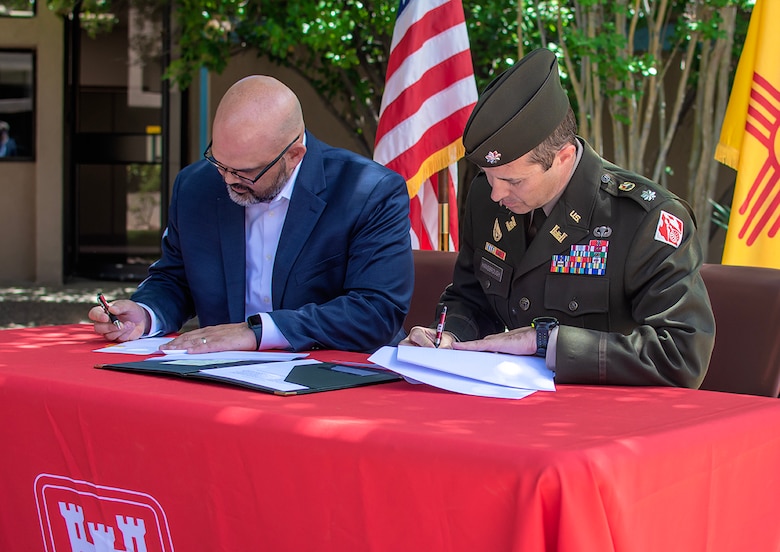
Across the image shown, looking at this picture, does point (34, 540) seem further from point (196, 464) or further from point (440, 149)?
point (440, 149)

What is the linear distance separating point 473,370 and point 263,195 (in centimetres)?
112

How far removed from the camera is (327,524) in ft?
5.31

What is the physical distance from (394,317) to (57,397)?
3.65 feet

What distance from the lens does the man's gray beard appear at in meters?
2.93

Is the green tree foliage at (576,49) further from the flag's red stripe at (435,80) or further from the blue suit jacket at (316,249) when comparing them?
the blue suit jacket at (316,249)

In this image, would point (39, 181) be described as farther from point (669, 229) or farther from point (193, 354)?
point (669, 229)

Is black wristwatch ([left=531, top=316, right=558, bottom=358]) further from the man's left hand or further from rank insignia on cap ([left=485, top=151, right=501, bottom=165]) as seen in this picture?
the man's left hand

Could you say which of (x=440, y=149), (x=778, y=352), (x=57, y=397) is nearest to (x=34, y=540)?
(x=57, y=397)

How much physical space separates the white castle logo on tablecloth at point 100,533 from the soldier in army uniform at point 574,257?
0.80 meters

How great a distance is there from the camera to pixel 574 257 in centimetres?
252

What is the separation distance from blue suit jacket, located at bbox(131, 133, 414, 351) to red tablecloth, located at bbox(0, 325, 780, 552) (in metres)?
0.87

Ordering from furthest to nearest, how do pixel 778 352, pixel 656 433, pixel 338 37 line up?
pixel 338 37 < pixel 778 352 < pixel 656 433

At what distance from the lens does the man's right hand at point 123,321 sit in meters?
2.78

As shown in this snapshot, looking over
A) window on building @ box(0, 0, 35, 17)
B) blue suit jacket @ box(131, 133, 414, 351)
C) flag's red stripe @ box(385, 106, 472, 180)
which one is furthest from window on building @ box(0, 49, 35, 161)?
blue suit jacket @ box(131, 133, 414, 351)
